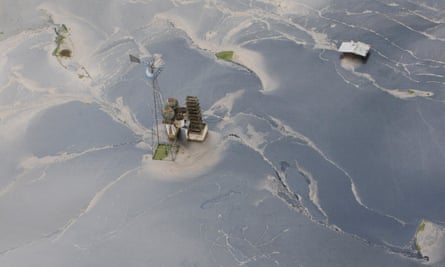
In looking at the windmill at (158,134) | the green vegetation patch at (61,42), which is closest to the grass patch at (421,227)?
the windmill at (158,134)

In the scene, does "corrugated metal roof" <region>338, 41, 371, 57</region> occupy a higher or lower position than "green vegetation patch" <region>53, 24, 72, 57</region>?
higher

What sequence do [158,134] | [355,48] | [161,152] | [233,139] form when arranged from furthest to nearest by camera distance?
[355,48] < [158,134] < [233,139] < [161,152]

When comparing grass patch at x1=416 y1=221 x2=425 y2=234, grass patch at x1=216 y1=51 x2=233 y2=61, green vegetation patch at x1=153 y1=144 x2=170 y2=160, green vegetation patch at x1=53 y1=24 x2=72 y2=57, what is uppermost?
grass patch at x1=216 y1=51 x2=233 y2=61

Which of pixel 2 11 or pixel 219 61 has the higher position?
pixel 219 61

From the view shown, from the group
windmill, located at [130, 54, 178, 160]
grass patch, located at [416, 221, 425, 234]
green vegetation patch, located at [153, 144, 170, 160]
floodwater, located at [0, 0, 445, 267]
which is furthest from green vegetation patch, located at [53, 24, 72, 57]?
grass patch, located at [416, 221, 425, 234]

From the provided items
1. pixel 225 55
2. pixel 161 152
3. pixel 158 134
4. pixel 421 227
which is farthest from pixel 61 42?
pixel 421 227

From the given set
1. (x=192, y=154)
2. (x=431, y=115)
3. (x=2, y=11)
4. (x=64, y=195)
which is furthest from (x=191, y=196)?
(x=2, y=11)

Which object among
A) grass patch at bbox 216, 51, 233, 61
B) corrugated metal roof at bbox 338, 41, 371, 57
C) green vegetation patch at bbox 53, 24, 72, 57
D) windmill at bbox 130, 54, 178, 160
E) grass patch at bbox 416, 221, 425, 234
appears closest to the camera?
grass patch at bbox 416, 221, 425, 234

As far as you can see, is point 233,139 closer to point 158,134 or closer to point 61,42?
point 158,134

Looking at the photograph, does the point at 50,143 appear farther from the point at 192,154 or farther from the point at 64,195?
the point at 192,154

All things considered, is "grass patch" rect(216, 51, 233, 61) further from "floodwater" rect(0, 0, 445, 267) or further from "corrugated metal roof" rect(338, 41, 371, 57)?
"corrugated metal roof" rect(338, 41, 371, 57)

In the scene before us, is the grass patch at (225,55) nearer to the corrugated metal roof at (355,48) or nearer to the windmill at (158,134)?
the windmill at (158,134)
